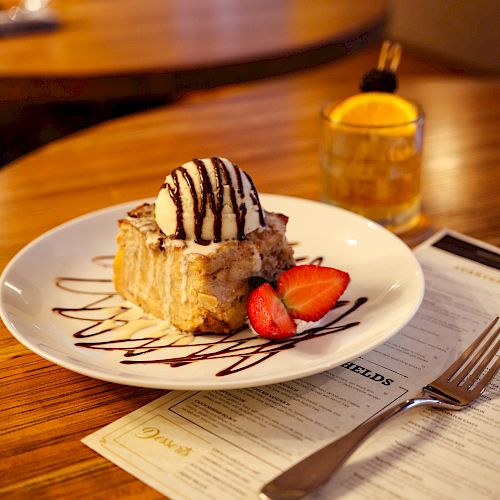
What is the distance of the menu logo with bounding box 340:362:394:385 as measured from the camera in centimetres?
95

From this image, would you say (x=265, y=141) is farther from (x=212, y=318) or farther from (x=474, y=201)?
(x=212, y=318)

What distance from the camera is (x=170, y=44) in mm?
2561

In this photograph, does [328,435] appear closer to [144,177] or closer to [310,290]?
[310,290]

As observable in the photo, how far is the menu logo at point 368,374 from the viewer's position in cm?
95

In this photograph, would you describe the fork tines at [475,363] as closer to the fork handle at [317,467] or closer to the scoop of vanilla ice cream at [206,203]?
the fork handle at [317,467]

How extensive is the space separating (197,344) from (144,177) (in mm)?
717


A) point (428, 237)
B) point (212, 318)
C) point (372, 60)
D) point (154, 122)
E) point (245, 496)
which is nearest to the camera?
point (245, 496)

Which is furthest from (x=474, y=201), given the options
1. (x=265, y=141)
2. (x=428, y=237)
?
(x=265, y=141)

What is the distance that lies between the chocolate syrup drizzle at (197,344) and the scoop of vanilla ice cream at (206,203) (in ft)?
0.51

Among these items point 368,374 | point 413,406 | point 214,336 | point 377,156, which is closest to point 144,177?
point 377,156

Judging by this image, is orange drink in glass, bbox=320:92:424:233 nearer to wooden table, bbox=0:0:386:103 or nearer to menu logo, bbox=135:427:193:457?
menu logo, bbox=135:427:193:457

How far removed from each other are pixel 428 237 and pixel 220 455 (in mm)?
718

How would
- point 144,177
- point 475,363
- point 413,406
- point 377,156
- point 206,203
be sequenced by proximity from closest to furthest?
point 413,406
point 475,363
point 206,203
point 377,156
point 144,177

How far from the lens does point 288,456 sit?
817 mm
